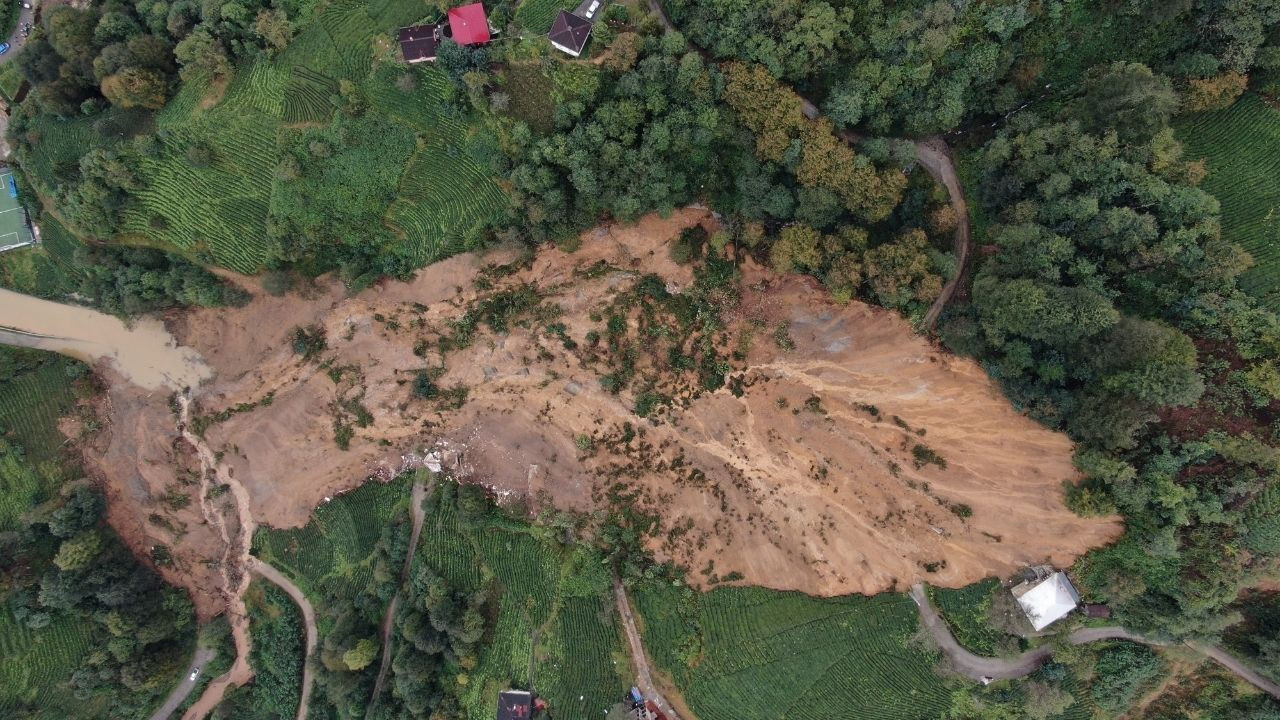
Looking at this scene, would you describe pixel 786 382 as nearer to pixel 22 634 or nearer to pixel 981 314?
pixel 981 314

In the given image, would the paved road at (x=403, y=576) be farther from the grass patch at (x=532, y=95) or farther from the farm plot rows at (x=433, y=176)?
the grass patch at (x=532, y=95)

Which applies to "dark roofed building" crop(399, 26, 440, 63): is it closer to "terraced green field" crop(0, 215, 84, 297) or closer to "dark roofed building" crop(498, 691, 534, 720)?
"terraced green field" crop(0, 215, 84, 297)

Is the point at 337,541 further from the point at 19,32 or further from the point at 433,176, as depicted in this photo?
the point at 19,32

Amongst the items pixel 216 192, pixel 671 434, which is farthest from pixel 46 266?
pixel 671 434

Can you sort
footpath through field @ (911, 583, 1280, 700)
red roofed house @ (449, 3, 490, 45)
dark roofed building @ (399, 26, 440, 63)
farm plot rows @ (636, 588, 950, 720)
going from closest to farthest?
footpath through field @ (911, 583, 1280, 700) → red roofed house @ (449, 3, 490, 45) → dark roofed building @ (399, 26, 440, 63) → farm plot rows @ (636, 588, 950, 720)

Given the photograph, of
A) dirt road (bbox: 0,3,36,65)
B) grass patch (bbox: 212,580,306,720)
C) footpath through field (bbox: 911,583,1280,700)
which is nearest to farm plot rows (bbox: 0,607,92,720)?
grass patch (bbox: 212,580,306,720)

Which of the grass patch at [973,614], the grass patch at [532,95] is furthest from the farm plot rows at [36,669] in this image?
the grass patch at [973,614]
